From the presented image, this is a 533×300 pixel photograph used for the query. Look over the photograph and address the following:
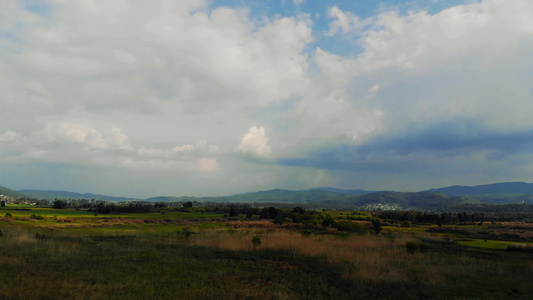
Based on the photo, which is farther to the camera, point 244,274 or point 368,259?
point 368,259

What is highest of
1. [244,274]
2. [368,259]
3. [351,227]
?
[244,274]

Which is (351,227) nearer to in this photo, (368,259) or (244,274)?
(368,259)

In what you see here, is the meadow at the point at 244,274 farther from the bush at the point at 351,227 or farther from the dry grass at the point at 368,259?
the bush at the point at 351,227

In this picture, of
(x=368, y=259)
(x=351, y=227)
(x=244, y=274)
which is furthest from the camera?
(x=351, y=227)

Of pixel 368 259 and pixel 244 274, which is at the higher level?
pixel 244 274

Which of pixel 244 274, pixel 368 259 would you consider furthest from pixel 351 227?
pixel 244 274

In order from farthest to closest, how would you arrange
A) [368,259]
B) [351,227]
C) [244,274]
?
[351,227] → [368,259] → [244,274]

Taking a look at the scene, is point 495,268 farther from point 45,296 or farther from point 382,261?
point 45,296

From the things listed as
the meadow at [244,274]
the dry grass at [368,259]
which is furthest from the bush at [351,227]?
the meadow at [244,274]

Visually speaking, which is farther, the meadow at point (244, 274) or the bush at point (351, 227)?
the bush at point (351, 227)

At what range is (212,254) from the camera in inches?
887

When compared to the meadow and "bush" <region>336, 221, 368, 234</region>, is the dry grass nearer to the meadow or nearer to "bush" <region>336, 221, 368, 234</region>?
the meadow

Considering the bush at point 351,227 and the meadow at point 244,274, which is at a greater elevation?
the meadow at point 244,274

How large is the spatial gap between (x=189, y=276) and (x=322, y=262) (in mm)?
9775
